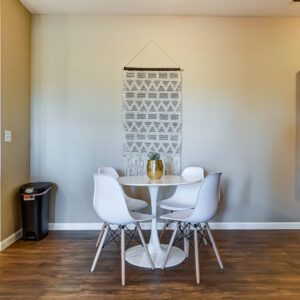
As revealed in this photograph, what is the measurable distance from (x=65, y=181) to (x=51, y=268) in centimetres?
125

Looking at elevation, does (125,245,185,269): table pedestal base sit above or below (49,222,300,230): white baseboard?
below

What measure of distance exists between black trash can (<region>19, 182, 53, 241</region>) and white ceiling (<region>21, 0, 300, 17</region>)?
2117 millimetres

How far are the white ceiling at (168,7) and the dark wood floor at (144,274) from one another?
270 cm

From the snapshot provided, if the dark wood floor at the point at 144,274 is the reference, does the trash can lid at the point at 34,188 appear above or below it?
above

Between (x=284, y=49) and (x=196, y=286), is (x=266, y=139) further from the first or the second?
(x=196, y=286)

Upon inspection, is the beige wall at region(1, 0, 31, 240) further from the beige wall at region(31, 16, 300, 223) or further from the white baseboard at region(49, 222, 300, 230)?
the white baseboard at region(49, 222, 300, 230)

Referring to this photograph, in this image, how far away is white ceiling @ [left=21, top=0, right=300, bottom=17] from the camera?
303 cm

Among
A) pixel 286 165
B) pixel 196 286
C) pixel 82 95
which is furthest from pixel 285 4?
pixel 196 286

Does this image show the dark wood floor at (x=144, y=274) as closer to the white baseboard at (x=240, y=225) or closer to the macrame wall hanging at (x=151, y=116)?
the white baseboard at (x=240, y=225)

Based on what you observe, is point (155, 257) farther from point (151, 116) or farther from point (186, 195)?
point (151, 116)

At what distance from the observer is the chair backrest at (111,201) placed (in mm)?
2102

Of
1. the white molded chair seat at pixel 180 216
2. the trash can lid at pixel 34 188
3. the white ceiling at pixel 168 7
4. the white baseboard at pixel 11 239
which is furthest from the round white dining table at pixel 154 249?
the white ceiling at pixel 168 7

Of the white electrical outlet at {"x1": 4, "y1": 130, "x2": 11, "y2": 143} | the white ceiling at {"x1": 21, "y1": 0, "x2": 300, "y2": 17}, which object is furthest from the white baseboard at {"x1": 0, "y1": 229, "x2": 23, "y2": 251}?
the white ceiling at {"x1": 21, "y1": 0, "x2": 300, "y2": 17}

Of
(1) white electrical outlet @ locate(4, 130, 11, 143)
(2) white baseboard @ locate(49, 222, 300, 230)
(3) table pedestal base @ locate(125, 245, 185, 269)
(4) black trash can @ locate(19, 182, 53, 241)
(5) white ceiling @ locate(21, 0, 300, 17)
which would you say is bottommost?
(3) table pedestal base @ locate(125, 245, 185, 269)
